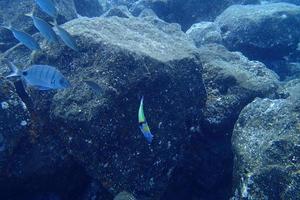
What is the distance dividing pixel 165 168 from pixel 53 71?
240 centimetres

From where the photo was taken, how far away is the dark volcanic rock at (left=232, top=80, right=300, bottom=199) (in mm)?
4609

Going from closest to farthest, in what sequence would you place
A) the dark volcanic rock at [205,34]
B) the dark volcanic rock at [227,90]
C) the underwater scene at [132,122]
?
the underwater scene at [132,122] < the dark volcanic rock at [227,90] < the dark volcanic rock at [205,34]

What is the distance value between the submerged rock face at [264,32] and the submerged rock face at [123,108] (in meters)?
5.48

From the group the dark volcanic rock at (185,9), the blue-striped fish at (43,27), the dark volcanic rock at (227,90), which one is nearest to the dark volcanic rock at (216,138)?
the dark volcanic rock at (227,90)

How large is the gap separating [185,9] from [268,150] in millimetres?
8908

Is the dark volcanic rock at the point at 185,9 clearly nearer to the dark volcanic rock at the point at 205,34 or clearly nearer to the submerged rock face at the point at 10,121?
the dark volcanic rock at the point at 205,34

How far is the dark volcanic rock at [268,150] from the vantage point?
4609mm

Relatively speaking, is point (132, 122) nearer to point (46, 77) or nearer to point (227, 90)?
point (46, 77)

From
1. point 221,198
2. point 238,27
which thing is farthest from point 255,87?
point 238,27

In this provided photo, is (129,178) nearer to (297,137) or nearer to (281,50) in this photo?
(297,137)

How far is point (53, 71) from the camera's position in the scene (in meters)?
3.99

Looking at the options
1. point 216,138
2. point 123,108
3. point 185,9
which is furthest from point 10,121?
point 185,9

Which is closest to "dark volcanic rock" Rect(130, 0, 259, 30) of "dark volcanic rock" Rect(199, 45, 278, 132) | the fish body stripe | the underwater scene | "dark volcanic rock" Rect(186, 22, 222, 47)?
"dark volcanic rock" Rect(186, 22, 222, 47)

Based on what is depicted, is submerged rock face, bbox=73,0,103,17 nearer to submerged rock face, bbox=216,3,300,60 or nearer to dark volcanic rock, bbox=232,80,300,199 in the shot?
submerged rock face, bbox=216,3,300,60
